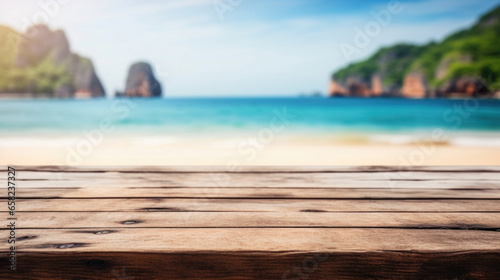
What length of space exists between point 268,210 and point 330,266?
13.1 inches

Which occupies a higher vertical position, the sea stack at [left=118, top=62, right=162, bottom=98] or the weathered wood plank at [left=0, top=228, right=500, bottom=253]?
the sea stack at [left=118, top=62, right=162, bottom=98]

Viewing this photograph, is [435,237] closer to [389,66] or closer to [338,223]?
[338,223]

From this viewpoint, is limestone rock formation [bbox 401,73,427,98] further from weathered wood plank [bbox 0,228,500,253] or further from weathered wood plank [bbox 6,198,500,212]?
weathered wood plank [bbox 0,228,500,253]

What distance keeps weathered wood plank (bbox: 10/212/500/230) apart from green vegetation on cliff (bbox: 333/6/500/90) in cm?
5520

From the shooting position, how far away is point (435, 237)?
2.91 ft

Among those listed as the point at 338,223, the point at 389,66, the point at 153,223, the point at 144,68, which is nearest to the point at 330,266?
the point at 338,223

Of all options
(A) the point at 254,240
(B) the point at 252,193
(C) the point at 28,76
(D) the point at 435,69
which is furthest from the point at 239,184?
(D) the point at 435,69

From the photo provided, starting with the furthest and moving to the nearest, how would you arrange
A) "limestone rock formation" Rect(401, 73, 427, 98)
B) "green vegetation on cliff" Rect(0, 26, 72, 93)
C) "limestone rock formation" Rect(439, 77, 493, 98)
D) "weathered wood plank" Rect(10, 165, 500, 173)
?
"limestone rock formation" Rect(401, 73, 427, 98) → "green vegetation on cliff" Rect(0, 26, 72, 93) → "limestone rock formation" Rect(439, 77, 493, 98) → "weathered wood plank" Rect(10, 165, 500, 173)

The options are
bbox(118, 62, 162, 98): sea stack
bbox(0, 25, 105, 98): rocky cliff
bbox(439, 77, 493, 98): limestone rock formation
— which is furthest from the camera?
bbox(118, 62, 162, 98): sea stack

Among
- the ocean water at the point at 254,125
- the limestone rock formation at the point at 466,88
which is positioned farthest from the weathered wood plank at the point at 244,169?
the limestone rock formation at the point at 466,88

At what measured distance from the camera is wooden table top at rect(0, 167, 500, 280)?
2.62 feet

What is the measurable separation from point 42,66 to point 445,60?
67.5m

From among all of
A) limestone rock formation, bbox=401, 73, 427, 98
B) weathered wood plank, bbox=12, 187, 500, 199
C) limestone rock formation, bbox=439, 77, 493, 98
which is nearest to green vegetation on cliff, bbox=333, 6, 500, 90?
limestone rock formation, bbox=439, 77, 493, 98

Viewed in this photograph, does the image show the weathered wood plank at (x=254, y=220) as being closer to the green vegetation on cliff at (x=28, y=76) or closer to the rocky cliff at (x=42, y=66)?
the rocky cliff at (x=42, y=66)
